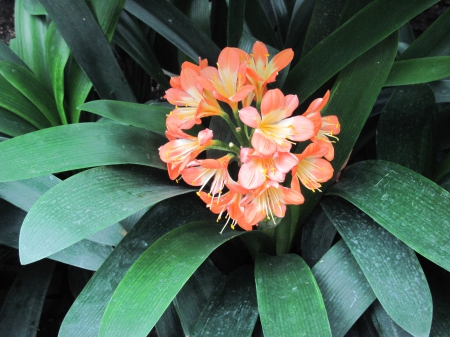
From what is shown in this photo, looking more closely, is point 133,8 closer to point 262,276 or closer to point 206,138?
point 206,138

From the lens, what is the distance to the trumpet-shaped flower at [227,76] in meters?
0.63

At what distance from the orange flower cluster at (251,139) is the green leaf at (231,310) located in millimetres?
149

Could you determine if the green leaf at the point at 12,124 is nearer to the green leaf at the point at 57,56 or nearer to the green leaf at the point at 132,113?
the green leaf at the point at 57,56

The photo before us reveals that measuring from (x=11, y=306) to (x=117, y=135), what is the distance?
51cm

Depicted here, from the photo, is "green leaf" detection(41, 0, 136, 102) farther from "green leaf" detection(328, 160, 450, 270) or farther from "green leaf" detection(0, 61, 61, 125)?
"green leaf" detection(328, 160, 450, 270)

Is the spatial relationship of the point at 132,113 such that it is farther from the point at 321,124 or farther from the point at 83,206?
the point at 321,124

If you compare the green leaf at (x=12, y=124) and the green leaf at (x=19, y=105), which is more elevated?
the green leaf at (x=19, y=105)

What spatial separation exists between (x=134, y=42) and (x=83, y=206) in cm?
58

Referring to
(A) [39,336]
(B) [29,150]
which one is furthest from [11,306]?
(B) [29,150]

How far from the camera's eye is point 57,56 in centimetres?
92

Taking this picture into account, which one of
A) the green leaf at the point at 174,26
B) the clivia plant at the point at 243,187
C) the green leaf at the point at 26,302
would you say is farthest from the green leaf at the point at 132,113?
the green leaf at the point at 26,302

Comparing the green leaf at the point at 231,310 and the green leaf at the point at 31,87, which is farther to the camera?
the green leaf at the point at 31,87

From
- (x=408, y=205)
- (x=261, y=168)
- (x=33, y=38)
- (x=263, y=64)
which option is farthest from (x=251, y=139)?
(x=33, y=38)

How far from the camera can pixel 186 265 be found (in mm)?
597
